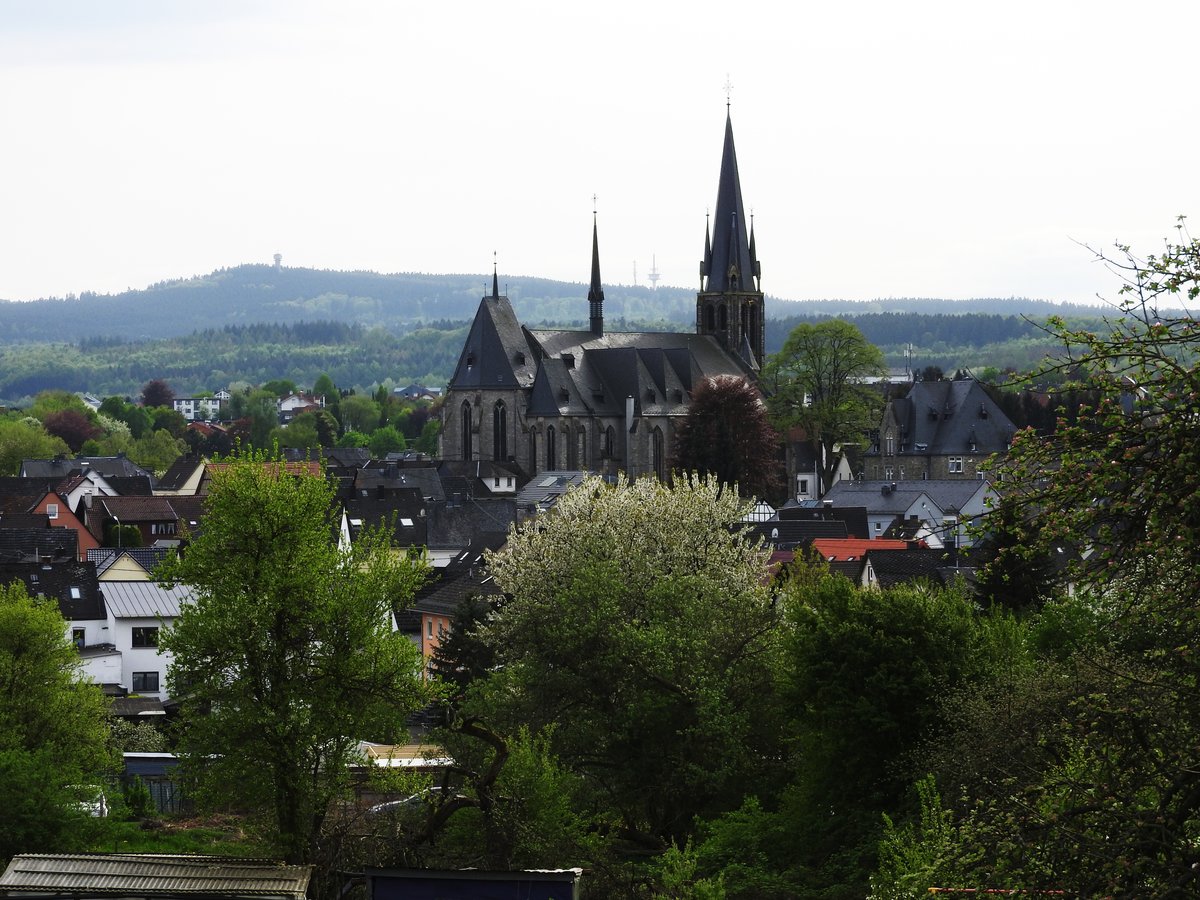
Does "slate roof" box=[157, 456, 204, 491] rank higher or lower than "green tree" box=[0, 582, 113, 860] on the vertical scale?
lower

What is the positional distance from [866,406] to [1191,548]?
9821 centimetres

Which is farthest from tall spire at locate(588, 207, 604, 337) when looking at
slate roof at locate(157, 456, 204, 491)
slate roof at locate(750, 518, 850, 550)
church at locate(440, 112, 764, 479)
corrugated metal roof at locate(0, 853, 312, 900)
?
corrugated metal roof at locate(0, 853, 312, 900)

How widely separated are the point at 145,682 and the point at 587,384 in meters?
65.7

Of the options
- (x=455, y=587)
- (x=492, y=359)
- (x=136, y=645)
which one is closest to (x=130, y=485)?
(x=492, y=359)

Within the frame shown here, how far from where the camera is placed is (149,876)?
22.1 metres

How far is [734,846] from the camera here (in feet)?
92.8

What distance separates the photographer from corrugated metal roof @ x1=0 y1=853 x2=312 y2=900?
846 inches

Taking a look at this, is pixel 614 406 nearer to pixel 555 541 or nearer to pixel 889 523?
pixel 889 523

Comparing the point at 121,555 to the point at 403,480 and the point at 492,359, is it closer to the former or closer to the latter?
the point at 403,480

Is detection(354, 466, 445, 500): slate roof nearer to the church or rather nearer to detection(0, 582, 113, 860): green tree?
the church

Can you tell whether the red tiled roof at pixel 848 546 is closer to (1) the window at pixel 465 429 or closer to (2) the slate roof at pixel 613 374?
(2) the slate roof at pixel 613 374

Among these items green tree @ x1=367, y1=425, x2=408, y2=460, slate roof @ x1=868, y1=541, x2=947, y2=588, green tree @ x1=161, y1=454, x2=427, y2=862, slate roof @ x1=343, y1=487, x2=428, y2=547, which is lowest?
green tree @ x1=367, y1=425, x2=408, y2=460

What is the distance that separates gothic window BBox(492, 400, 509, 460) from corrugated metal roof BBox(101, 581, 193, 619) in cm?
5748

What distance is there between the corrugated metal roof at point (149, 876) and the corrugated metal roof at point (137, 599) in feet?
115
